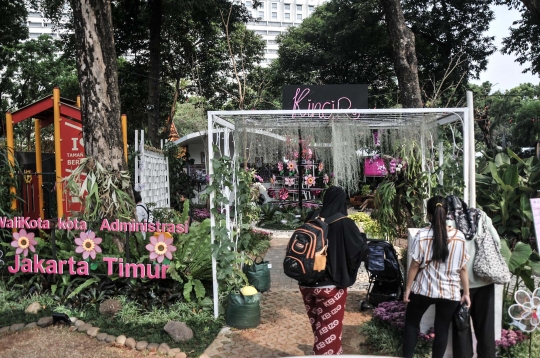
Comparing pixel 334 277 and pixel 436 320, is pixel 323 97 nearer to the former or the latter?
pixel 334 277

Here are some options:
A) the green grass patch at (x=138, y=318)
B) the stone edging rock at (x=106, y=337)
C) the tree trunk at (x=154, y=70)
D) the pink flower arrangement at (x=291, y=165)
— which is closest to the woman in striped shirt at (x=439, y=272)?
the stone edging rock at (x=106, y=337)

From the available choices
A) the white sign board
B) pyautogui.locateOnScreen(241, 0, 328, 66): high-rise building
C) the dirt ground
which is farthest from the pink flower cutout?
pyautogui.locateOnScreen(241, 0, 328, 66): high-rise building

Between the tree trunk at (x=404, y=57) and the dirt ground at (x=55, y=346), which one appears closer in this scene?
the dirt ground at (x=55, y=346)

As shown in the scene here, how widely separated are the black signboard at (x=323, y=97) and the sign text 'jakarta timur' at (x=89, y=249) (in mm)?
2037

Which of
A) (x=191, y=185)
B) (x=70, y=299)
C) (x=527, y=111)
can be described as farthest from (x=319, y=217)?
(x=527, y=111)

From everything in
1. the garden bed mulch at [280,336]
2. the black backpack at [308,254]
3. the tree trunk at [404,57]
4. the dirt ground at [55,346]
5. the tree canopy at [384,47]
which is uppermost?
the tree canopy at [384,47]

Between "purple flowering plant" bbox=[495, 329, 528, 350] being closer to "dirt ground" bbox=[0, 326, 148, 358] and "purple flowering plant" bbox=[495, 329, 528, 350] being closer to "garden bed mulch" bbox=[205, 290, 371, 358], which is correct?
"garden bed mulch" bbox=[205, 290, 371, 358]

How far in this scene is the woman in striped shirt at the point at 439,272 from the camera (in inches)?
128

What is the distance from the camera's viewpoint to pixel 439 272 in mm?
3270

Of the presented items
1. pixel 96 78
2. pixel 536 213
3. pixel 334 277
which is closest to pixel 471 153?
pixel 536 213

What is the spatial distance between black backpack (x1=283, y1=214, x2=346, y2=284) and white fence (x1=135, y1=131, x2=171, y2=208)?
6.57 m

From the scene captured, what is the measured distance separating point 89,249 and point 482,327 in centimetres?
450

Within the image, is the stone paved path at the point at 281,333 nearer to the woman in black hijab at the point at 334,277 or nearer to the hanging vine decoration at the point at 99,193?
the woman in black hijab at the point at 334,277

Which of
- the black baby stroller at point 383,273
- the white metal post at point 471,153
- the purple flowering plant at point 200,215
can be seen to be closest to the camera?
the white metal post at point 471,153
